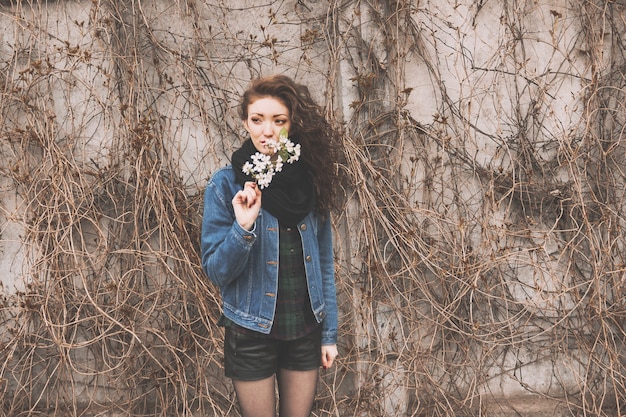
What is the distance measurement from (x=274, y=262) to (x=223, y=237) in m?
0.18

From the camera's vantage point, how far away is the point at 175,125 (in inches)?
132

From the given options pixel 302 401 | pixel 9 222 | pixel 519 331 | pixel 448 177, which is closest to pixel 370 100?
pixel 448 177

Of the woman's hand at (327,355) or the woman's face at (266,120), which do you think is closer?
the woman's face at (266,120)

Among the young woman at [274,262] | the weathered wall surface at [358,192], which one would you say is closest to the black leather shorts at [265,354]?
the young woman at [274,262]

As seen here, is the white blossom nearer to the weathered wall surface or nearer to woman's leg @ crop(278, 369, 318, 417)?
woman's leg @ crop(278, 369, 318, 417)

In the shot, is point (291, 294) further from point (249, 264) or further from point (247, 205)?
point (247, 205)

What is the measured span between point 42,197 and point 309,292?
6.10ft

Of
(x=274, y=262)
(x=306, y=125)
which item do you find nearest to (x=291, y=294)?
(x=274, y=262)

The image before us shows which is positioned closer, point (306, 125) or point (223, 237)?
point (223, 237)

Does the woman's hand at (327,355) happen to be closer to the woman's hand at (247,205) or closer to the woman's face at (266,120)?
the woman's hand at (247,205)

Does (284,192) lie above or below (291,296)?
above

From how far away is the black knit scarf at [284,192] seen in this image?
79.1 inches

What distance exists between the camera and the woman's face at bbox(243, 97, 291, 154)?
80.0 inches

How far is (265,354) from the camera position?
2.00m
